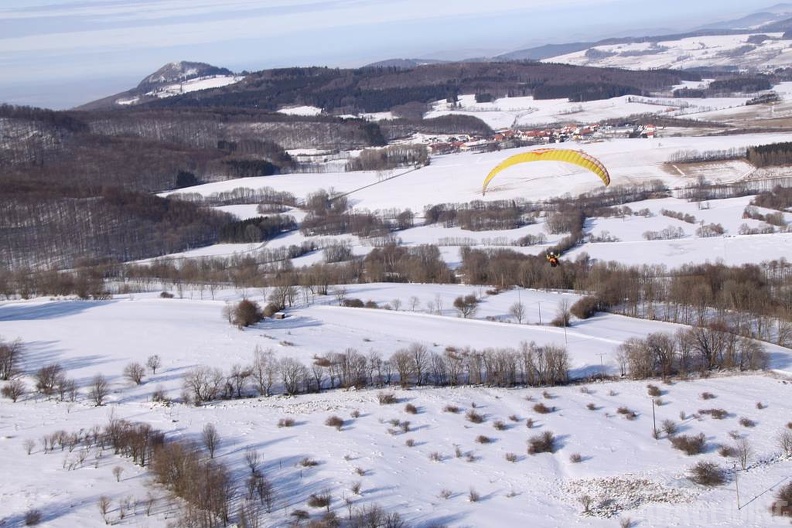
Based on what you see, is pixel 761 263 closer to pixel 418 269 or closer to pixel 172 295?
pixel 418 269

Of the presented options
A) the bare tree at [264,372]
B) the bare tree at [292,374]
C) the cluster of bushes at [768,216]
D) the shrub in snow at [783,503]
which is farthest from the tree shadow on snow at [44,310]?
the cluster of bushes at [768,216]

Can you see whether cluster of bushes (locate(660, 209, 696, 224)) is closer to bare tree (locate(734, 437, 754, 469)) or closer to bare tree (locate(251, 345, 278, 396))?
bare tree (locate(734, 437, 754, 469))

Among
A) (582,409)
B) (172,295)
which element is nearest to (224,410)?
(582,409)

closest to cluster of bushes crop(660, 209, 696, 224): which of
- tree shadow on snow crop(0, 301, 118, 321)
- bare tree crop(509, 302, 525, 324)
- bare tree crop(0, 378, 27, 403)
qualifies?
bare tree crop(509, 302, 525, 324)

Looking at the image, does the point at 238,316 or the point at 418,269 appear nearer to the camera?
the point at 238,316

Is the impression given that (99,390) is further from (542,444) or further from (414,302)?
(414,302)

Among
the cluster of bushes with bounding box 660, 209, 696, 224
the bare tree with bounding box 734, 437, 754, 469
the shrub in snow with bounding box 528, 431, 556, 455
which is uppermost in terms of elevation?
the cluster of bushes with bounding box 660, 209, 696, 224

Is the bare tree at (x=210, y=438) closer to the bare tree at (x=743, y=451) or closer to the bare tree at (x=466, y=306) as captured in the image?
the bare tree at (x=743, y=451)
